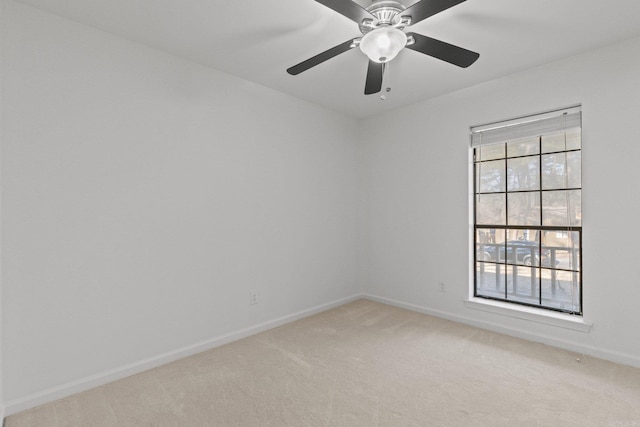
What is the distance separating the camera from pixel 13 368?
1933 mm

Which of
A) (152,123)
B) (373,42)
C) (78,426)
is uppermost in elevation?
(373,42)

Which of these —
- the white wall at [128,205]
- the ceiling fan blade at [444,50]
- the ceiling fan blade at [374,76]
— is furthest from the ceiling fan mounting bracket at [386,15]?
the white wall at [128,205]

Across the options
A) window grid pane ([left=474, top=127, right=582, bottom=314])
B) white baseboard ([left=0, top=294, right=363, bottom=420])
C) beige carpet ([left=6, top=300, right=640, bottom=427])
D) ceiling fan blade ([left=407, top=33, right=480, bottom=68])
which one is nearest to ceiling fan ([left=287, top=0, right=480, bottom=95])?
ceiling fan blade ([left=407, top=33, right=480, bottom=68])

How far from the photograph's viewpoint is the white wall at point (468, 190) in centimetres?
247

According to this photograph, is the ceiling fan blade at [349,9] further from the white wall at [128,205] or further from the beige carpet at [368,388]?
the beige carpet at [368,388]

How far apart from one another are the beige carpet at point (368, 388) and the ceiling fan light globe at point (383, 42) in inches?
84.1

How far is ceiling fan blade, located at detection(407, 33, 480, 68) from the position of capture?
1849 millimetres

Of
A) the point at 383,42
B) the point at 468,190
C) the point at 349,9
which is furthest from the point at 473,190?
the point at 349,9

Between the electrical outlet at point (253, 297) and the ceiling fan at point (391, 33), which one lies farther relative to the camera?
the electrical outlet at point (253, 297)

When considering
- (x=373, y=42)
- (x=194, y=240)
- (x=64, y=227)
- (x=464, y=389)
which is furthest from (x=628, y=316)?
(x=64, y=227)

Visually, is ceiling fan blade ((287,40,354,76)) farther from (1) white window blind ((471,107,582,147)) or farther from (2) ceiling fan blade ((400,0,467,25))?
(1) white window blind ((471,107,582,147))

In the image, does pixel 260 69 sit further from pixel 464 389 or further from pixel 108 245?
pixel 464 389

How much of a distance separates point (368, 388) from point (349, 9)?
7.55 feet

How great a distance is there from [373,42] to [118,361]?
109 inches
